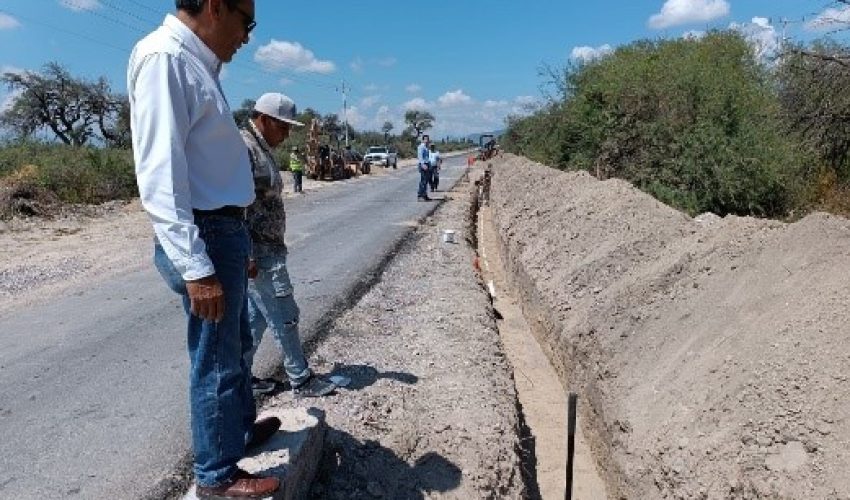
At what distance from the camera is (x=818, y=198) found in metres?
13.1

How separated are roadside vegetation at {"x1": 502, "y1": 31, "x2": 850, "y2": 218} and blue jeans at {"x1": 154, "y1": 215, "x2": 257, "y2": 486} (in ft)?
36.3

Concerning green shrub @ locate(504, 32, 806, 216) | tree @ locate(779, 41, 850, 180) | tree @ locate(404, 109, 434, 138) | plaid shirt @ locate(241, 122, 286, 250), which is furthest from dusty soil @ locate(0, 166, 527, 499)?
tree @ locate(404, 109, 434, 138)

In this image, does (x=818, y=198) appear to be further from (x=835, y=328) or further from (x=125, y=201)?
(x=125, y=201)

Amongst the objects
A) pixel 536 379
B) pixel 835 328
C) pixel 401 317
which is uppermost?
pixel 835 328

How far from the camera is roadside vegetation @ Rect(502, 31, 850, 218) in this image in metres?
12.1

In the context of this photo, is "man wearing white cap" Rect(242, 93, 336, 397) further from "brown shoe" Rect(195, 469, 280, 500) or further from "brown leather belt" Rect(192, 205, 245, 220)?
"brown shoe" Rect(195, 469, 280, 500)

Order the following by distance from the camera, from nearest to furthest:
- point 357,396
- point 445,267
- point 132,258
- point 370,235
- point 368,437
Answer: point 368,437
point 357,396
point 445,267
point 132,258
point 370,235

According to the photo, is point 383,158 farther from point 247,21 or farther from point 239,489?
point 239,489

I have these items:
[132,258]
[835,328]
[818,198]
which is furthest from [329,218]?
[835,328]

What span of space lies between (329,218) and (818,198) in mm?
9914

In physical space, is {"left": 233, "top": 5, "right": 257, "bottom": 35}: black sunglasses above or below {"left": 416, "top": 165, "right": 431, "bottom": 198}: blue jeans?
above

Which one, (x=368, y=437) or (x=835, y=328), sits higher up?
(x=835, y=328)

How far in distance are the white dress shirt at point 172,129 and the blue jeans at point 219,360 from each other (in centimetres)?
20

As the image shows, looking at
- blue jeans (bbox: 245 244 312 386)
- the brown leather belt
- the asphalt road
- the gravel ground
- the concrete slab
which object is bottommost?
the gravel ground
